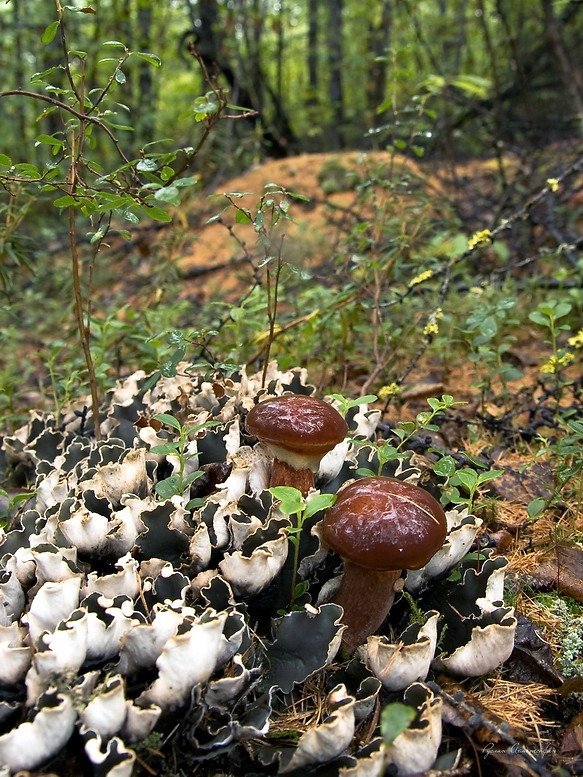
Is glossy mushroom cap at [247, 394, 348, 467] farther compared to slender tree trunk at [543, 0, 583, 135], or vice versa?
slender tree trunk at [543, 0, 583, 135]

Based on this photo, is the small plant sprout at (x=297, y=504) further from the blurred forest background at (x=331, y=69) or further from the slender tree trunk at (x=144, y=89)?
the slender tree trunk at (x=144, y=89)

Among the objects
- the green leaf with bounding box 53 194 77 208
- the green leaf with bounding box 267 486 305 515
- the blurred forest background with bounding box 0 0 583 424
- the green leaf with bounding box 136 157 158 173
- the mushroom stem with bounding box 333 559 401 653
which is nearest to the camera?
the green leaf with bounding box 267 486 305 515

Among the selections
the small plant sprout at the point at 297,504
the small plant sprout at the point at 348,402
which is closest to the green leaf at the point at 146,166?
the small plant sprout at the point at 348,402

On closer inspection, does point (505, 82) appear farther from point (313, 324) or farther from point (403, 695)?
point (403, 695)

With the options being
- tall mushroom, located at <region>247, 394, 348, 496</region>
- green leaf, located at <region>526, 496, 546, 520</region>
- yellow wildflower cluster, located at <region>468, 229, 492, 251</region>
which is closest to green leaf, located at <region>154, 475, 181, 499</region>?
tall mushroom, located at <region>247, 394, 348, 496</region>

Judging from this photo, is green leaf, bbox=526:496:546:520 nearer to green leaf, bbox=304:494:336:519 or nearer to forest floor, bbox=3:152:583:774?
forest floor, bbox=3:152:583:774

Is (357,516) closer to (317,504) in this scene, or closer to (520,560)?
(317,504)

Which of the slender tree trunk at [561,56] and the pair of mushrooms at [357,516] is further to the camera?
the slender tree trunk at [561,56]
